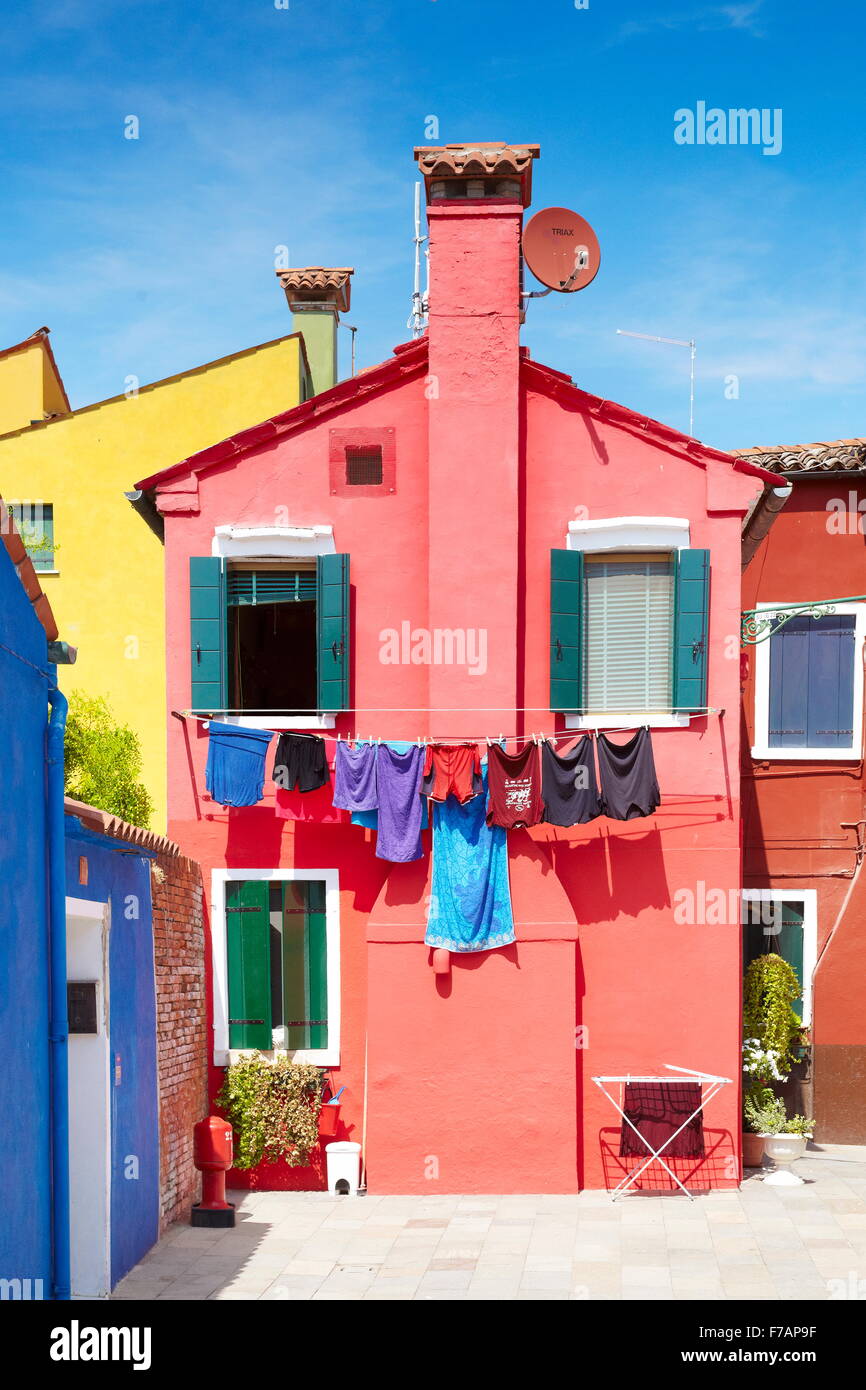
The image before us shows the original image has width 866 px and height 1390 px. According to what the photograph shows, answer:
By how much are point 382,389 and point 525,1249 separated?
8.13 metres

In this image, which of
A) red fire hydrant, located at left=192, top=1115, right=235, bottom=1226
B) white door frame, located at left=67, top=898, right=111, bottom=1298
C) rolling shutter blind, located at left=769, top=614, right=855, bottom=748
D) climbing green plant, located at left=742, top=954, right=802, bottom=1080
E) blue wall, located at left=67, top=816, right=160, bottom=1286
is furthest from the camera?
rolling shutter blind, located at left=769, top=614, right=855, bottom=748

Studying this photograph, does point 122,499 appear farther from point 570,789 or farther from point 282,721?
point 570,789

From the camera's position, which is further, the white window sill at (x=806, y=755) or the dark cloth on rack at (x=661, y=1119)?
the white window sill at (x=806, y=755)

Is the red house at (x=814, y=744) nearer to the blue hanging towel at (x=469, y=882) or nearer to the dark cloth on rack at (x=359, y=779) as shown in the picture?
the blue hanging towel at (x=469, y=882)

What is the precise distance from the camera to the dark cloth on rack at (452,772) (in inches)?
549

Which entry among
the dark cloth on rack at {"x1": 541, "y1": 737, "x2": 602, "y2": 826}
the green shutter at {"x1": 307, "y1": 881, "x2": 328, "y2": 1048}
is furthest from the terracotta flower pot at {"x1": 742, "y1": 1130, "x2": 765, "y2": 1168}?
the green shutter at {"x1": 307, "y1": 881, "x2": 328, "y2": 1048}

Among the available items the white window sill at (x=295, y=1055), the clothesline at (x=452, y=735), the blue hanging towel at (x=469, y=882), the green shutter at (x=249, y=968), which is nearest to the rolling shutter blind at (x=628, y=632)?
the clothesline at (x=452, y=735)

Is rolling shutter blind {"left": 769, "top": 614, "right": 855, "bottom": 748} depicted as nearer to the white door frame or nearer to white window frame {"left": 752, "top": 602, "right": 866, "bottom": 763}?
white window frame {"left": 752, "top": 602, "right": 866, "bottom": 763}

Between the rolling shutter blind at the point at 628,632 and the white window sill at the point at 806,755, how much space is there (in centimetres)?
314

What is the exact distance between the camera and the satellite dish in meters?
14.8

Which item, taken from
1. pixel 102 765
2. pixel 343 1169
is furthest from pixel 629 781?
pixel 102 765

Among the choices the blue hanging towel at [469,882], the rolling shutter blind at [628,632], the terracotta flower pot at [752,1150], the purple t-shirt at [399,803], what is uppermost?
the rolling shutter blind at [628,632]

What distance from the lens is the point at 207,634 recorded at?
47.9 ft

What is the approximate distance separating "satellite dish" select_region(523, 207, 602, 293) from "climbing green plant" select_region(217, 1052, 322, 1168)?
810 cm
